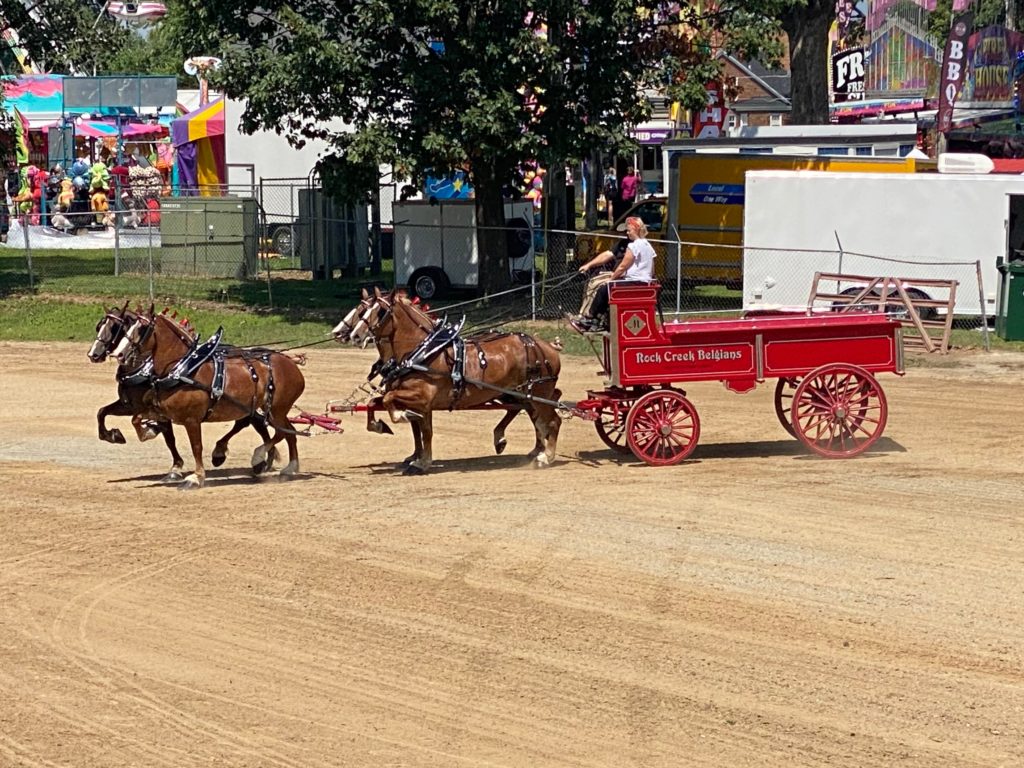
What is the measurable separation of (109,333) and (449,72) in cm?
1327

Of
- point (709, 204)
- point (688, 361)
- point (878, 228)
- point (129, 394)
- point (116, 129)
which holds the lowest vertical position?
point (129, 394)

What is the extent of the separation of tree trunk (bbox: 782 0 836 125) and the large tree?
6.83 meters

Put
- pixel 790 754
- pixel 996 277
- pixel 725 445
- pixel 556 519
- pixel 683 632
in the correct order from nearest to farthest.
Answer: pixel 790 754 → pixel 683 632 → pixel 556 519 → pixel 725 445 → pixel 996 277

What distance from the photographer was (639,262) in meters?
15.9

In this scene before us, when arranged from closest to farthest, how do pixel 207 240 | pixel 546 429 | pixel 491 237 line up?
pixel 546 429, pixel 491 237, pixel 207 240

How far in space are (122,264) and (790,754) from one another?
27663mm

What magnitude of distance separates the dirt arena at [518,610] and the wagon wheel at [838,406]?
0.25 m

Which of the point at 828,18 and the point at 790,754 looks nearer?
the point at 790,754

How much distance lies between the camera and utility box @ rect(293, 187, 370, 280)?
1277 inches

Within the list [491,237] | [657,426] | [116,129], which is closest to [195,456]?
[657,426]

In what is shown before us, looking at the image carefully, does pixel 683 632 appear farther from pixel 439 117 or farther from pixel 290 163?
pixel 290 163

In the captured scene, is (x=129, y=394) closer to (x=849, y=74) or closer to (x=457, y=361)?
(x=457, y=361)

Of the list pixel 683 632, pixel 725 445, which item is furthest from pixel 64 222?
pixel 683 632

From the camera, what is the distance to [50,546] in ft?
39.3
